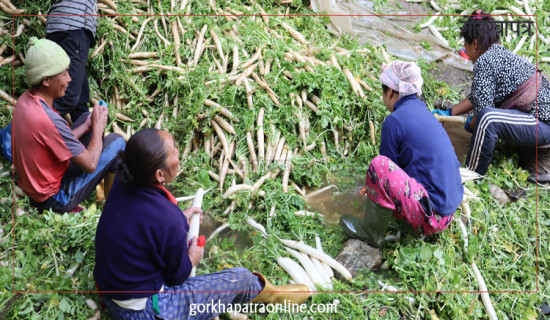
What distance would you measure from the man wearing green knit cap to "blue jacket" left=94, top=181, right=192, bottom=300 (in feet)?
2.83

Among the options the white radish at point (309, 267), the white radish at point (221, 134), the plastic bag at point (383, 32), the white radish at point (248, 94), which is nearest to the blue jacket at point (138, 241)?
the white radish at point (309, 267)

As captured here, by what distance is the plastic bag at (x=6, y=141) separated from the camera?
326cm

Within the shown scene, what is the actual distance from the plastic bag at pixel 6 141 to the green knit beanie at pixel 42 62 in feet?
1.99

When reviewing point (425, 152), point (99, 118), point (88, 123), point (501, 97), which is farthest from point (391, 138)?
point (88, 123)

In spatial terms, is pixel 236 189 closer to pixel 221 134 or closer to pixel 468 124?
pixel 221 134

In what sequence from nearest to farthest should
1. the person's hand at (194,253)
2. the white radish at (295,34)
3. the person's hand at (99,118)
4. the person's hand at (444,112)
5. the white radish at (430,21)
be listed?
the person's hand at (194,253) < the person's hand at (99,118) < the person's hand at (444,112) < the white radish at (295,34) < the white radish at (430,21)

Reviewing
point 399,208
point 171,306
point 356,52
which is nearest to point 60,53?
point 171,306

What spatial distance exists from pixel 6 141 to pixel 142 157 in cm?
172

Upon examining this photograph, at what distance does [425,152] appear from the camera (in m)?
3.04

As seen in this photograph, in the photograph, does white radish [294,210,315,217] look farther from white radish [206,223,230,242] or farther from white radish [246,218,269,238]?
white radish [206,223,230,242]

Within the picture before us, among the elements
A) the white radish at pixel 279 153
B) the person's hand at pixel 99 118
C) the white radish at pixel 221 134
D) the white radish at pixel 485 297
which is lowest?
the white radish at pixel 485 297

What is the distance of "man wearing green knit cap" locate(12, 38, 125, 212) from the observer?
2.83m

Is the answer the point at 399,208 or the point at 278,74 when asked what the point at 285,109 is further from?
the point at 399,208

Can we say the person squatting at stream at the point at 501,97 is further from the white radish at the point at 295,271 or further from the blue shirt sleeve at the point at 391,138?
the white radish at the point at 295,271
